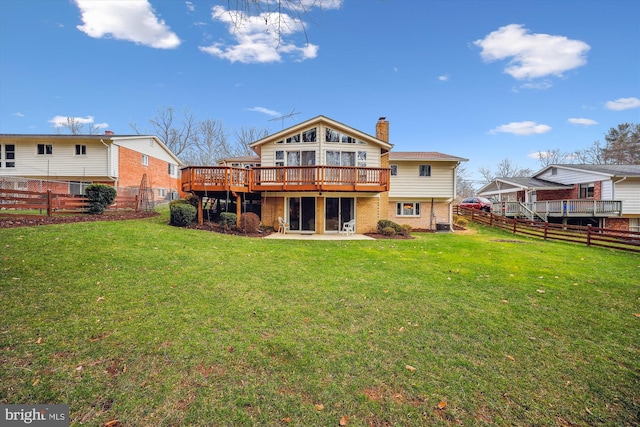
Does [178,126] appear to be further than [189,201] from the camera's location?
Yes

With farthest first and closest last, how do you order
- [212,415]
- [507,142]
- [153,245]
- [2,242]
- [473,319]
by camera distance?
[507,142] → [153,245] → [2,242] → [473,319] → [212,415]

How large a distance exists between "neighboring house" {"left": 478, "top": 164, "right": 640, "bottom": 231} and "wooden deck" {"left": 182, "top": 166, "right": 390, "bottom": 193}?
14.8 metres

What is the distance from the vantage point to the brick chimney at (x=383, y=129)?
56.0 feet

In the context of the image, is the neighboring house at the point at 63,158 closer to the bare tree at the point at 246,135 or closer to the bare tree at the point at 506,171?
the bare tree at the point at 246,135

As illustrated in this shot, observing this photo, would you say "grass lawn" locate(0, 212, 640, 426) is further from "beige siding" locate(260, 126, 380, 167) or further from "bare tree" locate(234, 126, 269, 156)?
"bare tree" locate(234, 126, 269, 156)

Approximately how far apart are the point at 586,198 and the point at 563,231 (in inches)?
401

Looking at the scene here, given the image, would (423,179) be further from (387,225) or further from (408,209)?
(387,225)

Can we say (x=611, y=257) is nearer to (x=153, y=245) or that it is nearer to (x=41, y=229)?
(x=153, y=245)

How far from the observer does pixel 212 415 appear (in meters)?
2.58

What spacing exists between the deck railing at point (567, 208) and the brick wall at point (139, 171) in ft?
101

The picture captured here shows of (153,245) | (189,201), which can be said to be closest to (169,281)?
(153,245)

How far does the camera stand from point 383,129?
56.1 ft

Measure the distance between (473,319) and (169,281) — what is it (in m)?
6.05

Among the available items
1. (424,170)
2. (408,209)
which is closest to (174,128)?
(408,209)
